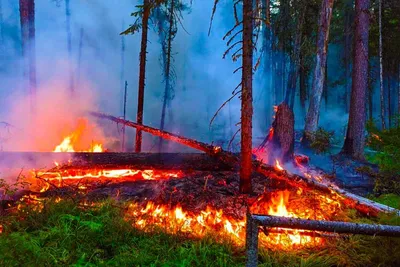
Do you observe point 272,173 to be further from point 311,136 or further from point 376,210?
point 311,136

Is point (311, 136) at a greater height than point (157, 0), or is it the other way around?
point (157, 0)

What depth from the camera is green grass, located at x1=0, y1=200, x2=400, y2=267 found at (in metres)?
3.71

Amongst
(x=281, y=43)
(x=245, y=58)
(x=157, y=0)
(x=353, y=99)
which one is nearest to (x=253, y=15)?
(x=245, y=58)

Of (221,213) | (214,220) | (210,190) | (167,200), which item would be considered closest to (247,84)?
(210,190)

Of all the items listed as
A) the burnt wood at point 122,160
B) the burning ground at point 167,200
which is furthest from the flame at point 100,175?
the burnt wood at point 122,160

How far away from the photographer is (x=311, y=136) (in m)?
15.2

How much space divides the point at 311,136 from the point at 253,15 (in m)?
10.5

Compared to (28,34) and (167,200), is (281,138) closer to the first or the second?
(167,200)

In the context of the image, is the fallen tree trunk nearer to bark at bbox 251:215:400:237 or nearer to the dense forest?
the dense forest

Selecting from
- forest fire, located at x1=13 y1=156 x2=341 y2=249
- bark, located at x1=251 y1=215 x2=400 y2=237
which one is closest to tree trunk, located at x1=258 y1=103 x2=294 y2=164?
forest fire, located at x1=13 y1=156 x2=341 y2=249

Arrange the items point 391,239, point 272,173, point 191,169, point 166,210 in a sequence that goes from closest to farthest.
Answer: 1. point 391,239
2. point 166,210
3. point 272,173
4. point 191,169

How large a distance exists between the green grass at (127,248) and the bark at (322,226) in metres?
1.19

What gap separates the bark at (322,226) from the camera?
279cm

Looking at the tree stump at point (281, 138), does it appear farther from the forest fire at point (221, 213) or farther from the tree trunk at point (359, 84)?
the tree trunk at point (359, 84)
